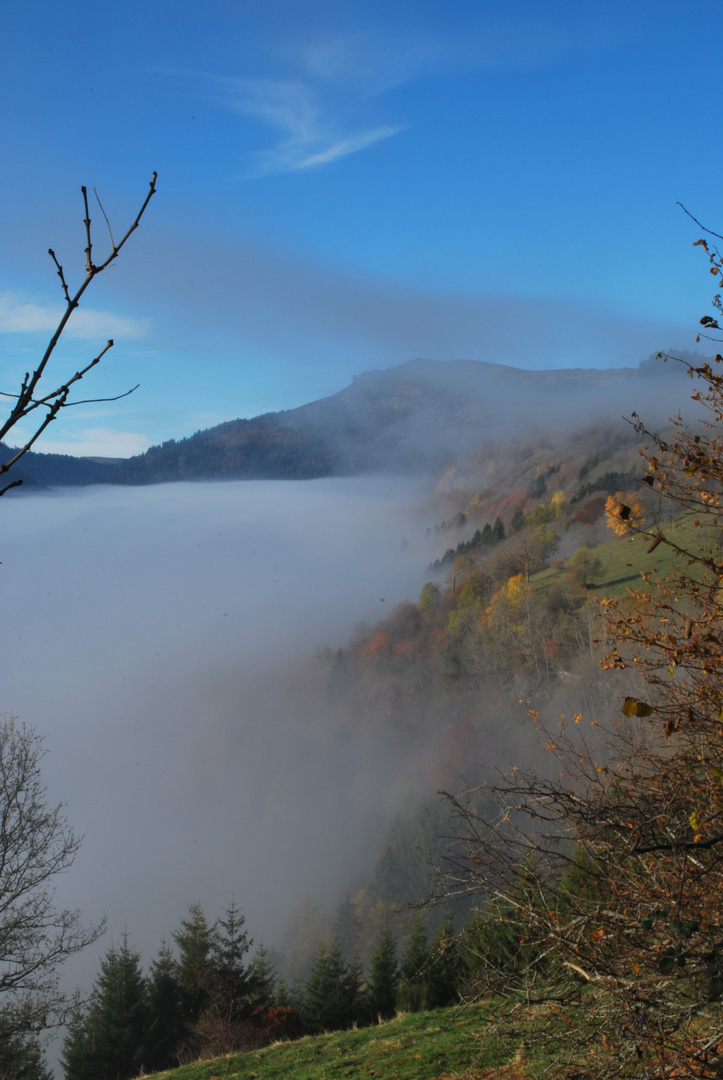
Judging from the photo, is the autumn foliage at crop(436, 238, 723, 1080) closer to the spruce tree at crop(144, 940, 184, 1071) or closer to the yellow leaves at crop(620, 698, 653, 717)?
the yellow leaves at crop(620, 698, 653, 717)

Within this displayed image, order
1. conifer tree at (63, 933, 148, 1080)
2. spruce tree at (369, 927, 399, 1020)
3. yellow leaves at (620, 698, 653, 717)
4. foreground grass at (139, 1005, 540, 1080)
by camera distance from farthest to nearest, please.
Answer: spruce tree at (369, 927, 399, 1020)
conifer tree at (63, 933, 148, 1080)
foreground grass at (139, 1005, 540, 1080)
yellow leaves at (620, 698, 653, 717)

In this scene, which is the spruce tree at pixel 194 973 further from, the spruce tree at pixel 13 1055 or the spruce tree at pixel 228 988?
the spruce tree at pixel 13 1055

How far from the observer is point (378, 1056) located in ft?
34.5

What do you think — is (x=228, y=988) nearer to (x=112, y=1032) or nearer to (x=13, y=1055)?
(x=112, y=1032)

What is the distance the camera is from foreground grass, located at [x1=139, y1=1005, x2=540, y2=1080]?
8.67 metres

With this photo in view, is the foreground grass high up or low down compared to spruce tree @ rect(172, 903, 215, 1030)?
up

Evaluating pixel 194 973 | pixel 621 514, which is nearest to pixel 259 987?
pixel 194 973

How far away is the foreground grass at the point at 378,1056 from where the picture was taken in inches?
341

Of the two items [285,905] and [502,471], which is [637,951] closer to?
[285,905]

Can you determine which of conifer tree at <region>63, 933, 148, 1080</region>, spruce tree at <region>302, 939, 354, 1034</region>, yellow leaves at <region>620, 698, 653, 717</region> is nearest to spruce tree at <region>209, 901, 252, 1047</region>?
spruce tree at <region>302, 939, 354, 1034</region>

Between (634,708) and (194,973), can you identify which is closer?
(634,708)

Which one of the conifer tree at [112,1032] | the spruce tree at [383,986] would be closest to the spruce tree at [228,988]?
the conifer tree at [112,1032]

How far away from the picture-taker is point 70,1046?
72.2ft

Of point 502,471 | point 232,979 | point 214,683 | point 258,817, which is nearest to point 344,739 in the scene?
point 258,817
